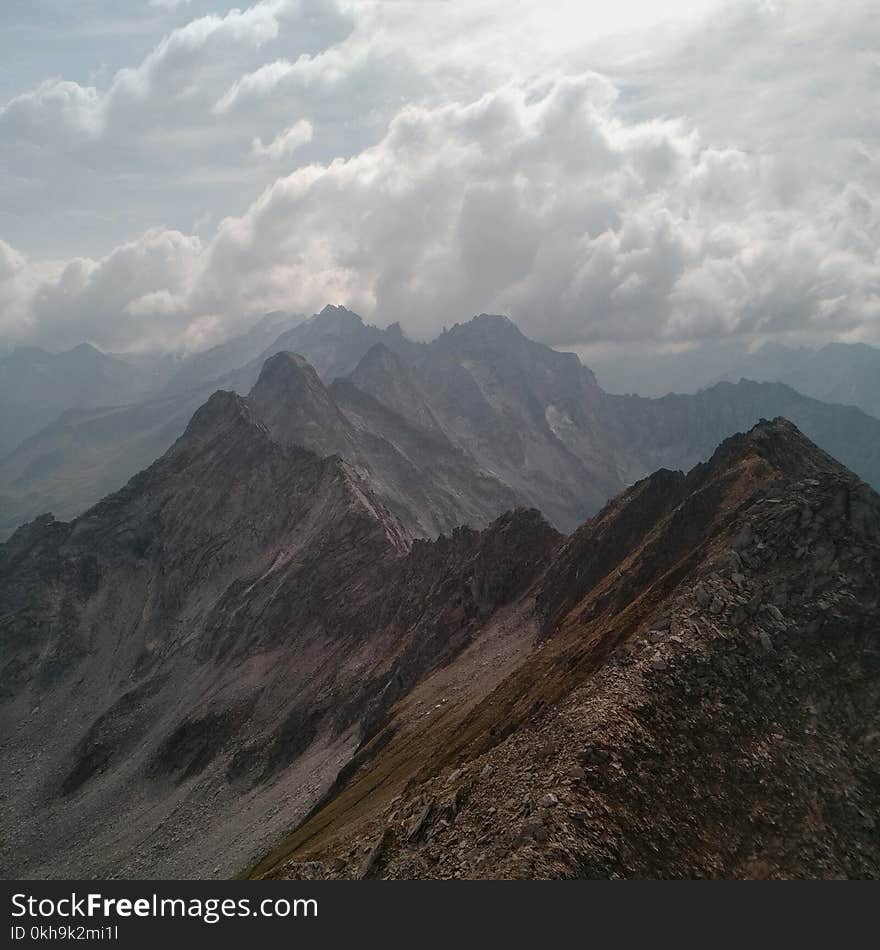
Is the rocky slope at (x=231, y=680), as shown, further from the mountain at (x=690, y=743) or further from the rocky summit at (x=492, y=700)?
the mountain at (x=690, y=743)

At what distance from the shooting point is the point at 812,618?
50.1 m

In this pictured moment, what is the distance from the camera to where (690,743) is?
41.6 meters

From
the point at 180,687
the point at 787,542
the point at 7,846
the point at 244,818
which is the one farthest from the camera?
the point at 180,687

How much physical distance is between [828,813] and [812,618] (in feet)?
44.7

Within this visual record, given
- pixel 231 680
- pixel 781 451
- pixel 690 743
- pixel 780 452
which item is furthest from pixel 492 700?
pixel 231 680

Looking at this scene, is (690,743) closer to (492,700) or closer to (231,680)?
(492,700)

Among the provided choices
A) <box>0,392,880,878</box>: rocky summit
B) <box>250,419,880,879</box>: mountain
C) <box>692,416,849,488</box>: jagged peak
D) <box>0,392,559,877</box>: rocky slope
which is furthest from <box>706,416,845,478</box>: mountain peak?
<box>0,392,559,877</box>: rocky slope

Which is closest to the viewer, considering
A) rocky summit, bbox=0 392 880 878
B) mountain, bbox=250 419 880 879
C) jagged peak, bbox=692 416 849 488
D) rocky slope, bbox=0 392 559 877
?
mountain, bbox=250 419 880 879

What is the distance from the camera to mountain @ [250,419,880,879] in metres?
36.3

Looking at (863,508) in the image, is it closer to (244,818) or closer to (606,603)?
(606,603)

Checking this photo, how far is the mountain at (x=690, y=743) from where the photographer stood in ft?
119

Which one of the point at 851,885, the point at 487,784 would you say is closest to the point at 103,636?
the point at 487,784

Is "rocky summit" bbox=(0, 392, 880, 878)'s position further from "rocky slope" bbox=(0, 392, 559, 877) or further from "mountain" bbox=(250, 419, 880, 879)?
"rocky slope" bbox=(0, 392, 559, 877)

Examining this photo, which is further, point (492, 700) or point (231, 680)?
point (231, 680)
